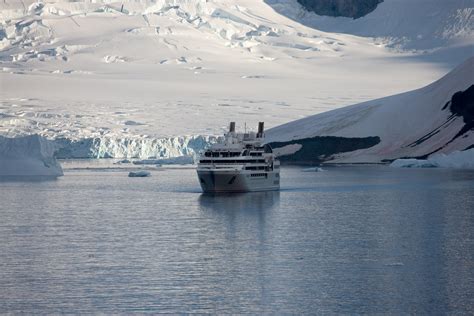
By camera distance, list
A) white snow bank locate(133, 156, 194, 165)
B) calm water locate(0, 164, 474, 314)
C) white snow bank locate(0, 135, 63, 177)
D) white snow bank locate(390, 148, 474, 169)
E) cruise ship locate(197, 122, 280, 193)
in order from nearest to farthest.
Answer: calm water locate(0, 164, 474, 314)
cruise ship locate(197, 122, 280, 193)
white snow bank locate(0, 135, 63, 177)
white snow bank locate(390, 148, 474, 169)
white snow bank locate(133, 156, 194, 165)

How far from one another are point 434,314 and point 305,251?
11.2 meters

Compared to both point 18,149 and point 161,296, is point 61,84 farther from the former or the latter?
point 161,296

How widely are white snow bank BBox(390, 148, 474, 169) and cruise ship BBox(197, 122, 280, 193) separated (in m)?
39.2

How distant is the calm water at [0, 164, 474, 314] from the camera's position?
34.9m

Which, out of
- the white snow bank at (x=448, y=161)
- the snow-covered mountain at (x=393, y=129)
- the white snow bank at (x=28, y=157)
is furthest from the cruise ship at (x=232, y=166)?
the snow-covered mountain at (x=393, y=129)

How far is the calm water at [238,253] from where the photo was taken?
3491 centimetres

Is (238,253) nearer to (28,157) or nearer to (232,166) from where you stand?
(232,166)

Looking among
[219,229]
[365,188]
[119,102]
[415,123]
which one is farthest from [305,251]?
[119,102]

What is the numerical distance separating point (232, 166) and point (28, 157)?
24178 millimetres

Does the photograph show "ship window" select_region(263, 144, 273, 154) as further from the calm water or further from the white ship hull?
the calm water

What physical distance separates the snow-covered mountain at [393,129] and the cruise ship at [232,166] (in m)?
48.4

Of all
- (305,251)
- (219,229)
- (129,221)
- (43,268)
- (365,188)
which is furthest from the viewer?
(365,188)

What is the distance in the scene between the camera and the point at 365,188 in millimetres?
78875

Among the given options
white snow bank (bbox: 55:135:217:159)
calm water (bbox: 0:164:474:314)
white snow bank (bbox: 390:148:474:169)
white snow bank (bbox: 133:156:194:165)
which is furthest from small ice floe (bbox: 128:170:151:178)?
white snow bank (bbox: 55:135:217:159)
